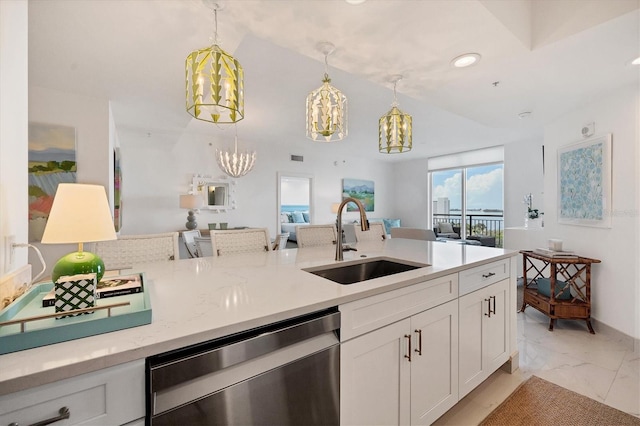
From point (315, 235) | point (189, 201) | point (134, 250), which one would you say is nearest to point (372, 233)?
point (315, 235)

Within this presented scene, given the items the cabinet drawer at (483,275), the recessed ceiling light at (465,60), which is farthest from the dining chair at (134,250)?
the recessed ceiling light at (465,60)

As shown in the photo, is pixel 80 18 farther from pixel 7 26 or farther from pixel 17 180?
pixel 17 180

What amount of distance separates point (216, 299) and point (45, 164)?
2966 millimetres

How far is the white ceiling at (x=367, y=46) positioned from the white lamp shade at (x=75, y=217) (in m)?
1.17

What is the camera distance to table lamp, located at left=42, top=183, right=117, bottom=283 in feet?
3.10

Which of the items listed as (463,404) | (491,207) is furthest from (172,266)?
(491,207)

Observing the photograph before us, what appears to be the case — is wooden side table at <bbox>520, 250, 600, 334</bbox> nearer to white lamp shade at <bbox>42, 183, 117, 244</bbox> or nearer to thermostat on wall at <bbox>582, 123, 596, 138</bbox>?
thermostat on wall at <bbox>582, 123, 596, 138</bbox>

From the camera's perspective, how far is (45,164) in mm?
2770

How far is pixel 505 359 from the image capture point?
2125 mm

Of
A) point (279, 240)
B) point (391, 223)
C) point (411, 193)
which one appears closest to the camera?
point (279, 240)

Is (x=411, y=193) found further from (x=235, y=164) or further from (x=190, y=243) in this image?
(x=190, y=243)

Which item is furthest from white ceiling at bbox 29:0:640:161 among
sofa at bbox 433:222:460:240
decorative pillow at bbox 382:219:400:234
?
decorative pillow at bbox 382:219:400:234

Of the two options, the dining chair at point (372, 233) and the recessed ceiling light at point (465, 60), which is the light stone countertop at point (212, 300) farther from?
the recessed ceiling light at point (465, 60)

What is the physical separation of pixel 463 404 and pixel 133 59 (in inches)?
138
